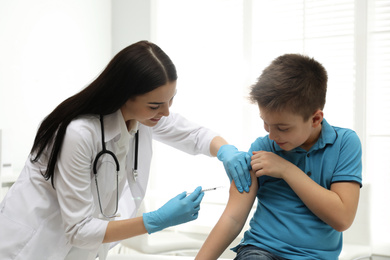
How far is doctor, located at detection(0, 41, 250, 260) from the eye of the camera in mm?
1273

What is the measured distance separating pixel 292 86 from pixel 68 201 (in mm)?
779

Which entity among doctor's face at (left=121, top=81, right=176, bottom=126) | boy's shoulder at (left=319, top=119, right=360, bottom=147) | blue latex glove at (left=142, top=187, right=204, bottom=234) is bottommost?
blue latex glove at (left=142, top=187, right=204, bottom=234)

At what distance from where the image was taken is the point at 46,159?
1.36 meters

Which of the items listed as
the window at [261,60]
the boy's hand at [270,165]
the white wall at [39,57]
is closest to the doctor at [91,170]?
the boy's hand at [270,165]

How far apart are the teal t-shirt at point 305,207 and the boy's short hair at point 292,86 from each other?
122 millimetres

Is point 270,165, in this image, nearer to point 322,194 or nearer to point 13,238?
point 322,194

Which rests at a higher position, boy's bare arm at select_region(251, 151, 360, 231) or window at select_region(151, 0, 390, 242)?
window at select_region(151, 0, 390, 242)

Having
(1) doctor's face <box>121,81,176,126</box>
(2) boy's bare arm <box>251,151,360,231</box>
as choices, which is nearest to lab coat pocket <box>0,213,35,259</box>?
(1) doctor's face <box>121,81,176,126</box>

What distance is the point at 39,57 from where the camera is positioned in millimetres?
3059

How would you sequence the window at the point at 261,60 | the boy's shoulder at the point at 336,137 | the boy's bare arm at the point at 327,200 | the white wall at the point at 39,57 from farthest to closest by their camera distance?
the window at the point at 261,60 < the white wall at the point at 39,57 < the boy's shoulder at the point at 336,137 < the boy's bare arm at the point at 327,200

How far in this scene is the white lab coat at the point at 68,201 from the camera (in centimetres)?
127

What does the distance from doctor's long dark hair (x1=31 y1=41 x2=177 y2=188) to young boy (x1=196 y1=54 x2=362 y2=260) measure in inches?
12.6

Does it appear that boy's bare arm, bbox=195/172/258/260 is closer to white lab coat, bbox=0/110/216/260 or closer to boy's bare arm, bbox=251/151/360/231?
boy's bare arm, bbox=251/151/360/231

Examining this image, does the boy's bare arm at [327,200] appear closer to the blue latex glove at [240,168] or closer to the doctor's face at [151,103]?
the blue latex glove at [240,168]
